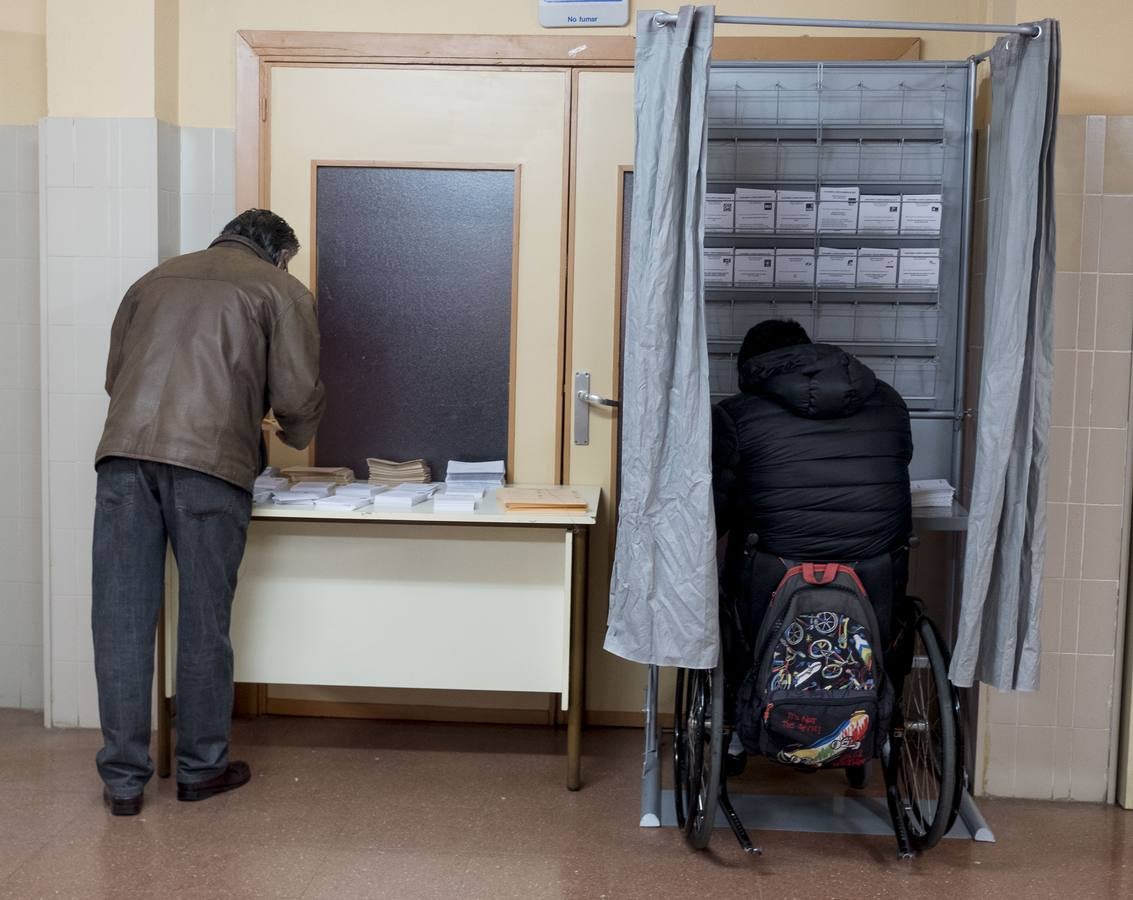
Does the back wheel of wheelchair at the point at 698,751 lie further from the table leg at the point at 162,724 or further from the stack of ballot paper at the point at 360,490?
the table leg at the point at 162,724

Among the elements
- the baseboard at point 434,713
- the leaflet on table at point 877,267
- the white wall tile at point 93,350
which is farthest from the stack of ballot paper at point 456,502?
the leaflet on table at point 877,267

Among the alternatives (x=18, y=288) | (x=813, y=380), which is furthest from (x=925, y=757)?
(x=18, y=288)

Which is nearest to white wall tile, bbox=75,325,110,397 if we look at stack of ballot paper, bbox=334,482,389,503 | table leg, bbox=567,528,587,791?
stack of ballot paper, bbox=334,482,389,503

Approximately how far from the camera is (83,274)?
3.78m

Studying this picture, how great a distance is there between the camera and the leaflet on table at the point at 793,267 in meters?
3.58

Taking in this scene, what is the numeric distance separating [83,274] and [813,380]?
228 cm

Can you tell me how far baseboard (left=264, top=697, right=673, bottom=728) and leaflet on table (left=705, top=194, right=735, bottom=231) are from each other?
159 centimetres

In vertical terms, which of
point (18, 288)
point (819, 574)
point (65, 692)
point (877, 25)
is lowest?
point (65, 692)

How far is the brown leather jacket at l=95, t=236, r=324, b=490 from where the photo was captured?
10.2 ft

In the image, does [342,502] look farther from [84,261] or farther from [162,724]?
[84,261]

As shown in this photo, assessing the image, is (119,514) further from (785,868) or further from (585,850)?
(785,868)

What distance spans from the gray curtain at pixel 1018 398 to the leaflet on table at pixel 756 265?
83 centimetres

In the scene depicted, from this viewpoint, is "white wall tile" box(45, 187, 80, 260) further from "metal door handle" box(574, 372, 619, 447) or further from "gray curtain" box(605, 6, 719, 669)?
"gray curtain" box(605, 6, 719, 669)

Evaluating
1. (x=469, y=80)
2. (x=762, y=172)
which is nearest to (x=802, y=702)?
(x=762, y=172)
